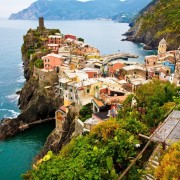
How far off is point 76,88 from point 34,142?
8546 mm

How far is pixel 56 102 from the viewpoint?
41.7 metres

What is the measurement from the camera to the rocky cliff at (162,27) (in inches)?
3742

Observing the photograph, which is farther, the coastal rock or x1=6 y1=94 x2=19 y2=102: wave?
x1=6 y1=94 x2=19 y2=102: wave

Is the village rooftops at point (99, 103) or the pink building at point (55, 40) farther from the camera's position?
the pink building at point (55, 40)

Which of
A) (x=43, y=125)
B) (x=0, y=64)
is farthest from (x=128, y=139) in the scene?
(x=0, y=64)

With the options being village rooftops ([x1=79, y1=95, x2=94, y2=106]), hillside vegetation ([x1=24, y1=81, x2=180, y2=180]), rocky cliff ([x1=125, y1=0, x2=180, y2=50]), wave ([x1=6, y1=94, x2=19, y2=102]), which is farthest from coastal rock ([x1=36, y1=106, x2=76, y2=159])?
rocky cliff ([x1=125, y1=0, x2=180, y2=50])

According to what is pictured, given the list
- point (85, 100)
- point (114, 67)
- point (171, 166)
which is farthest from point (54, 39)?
point (171, 166)

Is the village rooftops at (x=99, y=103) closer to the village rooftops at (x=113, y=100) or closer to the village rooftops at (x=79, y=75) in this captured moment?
the village rooftops at (x=113, y=100)

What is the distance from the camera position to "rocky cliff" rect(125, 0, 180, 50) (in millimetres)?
95037

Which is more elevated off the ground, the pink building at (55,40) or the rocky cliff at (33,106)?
the pink building at (55,40)

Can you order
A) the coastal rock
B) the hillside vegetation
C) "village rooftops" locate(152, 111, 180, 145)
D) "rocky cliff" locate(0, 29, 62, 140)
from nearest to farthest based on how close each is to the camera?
the hillside vegetation → "village rooftops" locate(152, 111, 180, 145) → the coastal rock → "rocky cliff" locate(0, 29, 62, 140)

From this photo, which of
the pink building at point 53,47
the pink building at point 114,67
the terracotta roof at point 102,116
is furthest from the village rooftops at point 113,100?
the pink building at point 53,47

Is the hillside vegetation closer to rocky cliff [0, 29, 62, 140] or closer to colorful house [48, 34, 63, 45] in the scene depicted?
rocky cliff [0, 29, 62, 140]

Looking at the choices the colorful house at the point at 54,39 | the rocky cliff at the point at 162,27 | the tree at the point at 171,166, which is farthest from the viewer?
the rocky cliff at the point at 162,27
